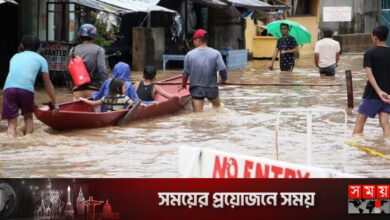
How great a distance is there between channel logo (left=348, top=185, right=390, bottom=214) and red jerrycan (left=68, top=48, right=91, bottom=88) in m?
7.94

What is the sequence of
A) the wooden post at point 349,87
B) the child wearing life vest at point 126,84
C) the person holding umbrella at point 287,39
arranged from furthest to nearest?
the person holding umbrella at point 287,39 → the wooden post at point 349,87 → the child wearing life vest at point 126,84

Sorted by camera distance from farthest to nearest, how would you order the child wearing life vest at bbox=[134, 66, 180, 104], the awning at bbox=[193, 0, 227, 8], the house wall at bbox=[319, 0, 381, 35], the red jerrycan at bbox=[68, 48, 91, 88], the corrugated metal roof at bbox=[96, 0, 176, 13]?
the house wall at bbox=[319, 0, 381, 35]
the awning at bbox=[193, 0, 227, 8]
the corrugated metal roof at bbox=[96, 0, 176, 13]
the child wearing life vest at bbox=[134, 66, 180, 104]
the red jerrycan at bbox=[68, 48, 91, 88]

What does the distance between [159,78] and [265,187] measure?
17601 mm

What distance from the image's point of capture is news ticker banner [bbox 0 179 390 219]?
18.5ft

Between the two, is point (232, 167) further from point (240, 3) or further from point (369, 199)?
point (240, 3)

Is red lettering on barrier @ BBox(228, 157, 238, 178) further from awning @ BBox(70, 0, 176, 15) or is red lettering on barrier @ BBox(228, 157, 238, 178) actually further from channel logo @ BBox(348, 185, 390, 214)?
awning @ BBox(70, 0, 176, 15)

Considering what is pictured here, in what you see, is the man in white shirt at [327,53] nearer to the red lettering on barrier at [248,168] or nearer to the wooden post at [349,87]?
the wooden post at [349,87]

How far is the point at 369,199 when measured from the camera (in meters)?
5.85

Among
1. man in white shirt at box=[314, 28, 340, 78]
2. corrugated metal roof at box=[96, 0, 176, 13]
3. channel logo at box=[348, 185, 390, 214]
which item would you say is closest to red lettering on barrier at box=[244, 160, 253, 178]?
channel logo at box=[348, 185, 390, 214]

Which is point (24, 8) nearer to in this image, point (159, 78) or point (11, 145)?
point (159, 78)

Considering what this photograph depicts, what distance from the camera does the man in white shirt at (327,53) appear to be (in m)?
20.1

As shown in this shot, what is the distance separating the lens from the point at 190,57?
14.3 meters

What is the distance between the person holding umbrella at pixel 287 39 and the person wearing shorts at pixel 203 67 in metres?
8.60

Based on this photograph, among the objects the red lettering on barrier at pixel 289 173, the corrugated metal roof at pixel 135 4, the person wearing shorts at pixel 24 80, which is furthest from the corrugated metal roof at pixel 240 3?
the red lettering on barrier at pixel 289 173
